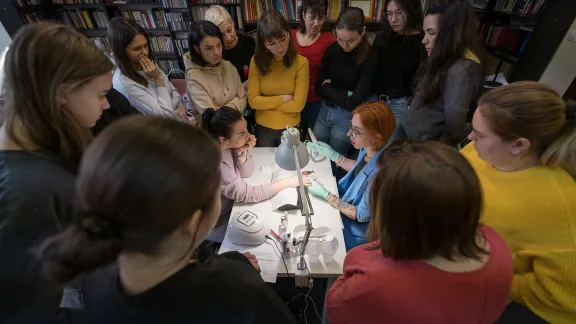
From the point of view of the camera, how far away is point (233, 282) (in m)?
0.70

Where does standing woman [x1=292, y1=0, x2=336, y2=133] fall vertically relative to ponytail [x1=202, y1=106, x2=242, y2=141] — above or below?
above

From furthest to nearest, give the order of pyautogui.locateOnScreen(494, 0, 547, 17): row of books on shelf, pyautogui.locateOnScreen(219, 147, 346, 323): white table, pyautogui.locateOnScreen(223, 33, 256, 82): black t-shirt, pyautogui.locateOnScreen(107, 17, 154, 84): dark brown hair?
pyautogui.locateOnScreen(494, 0, 547, 17): row of books on shelf, pyautogui.locateOnScreen(223, 33, 256, 82): black t-shirt, pyautogui.locateOnScreen(107, 17, 154, 84): dark brown hair, pyautogui.locateOnScreen(219, 147, 346, 323): white table

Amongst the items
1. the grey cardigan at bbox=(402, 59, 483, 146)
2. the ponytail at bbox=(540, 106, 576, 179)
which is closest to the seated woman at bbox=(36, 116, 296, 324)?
the ponytail at bbox=(540, 106, 576, 179)

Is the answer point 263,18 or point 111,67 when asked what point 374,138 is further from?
point 111,67

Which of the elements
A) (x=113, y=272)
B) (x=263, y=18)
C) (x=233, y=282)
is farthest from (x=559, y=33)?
(x=113, y=272)

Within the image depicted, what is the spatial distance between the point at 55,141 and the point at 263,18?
1.61 metres

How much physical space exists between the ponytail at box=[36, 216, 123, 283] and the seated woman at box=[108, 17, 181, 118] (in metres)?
1.44

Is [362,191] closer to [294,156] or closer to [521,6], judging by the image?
[294,156]

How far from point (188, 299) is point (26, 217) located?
1.78 ft

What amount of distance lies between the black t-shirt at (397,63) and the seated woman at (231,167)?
1244 mm

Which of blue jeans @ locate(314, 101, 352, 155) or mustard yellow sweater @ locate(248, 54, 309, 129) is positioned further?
blue jeans @ locate(314, 101, 352, 155)

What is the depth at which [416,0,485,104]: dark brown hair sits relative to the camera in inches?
61.3

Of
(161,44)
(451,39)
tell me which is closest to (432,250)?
(451,39)

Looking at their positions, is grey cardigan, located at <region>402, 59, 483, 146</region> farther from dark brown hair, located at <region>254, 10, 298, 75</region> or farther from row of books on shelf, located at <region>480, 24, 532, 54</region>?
row of books on shelf, located at <region>480, 24, 532, 54</region>
